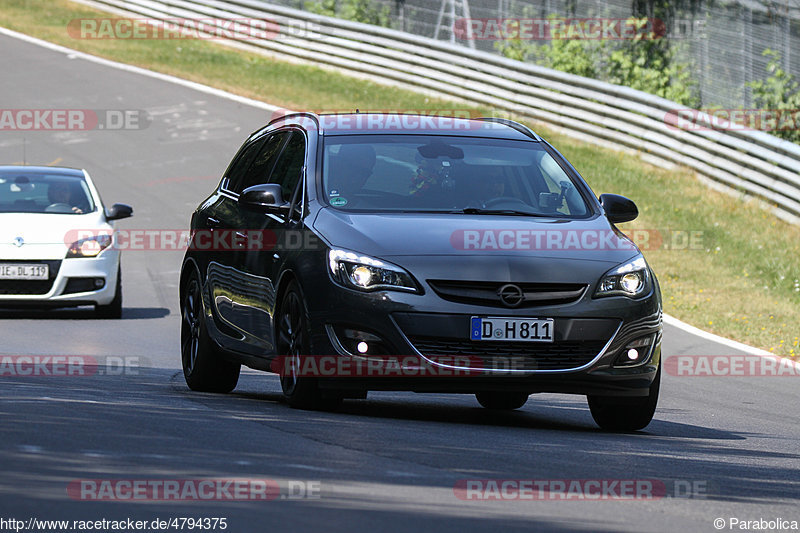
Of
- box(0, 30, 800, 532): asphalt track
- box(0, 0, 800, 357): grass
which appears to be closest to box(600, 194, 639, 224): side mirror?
box(0, 30, 800, 532): asphalt track

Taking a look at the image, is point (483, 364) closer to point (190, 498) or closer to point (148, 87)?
point (190, 498)

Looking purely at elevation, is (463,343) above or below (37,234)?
above

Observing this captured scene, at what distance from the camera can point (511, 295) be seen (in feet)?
27.5

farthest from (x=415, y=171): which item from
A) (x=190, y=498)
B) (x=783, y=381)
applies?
(x=783, y=381)

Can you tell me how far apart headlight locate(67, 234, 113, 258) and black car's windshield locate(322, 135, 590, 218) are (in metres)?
7.83

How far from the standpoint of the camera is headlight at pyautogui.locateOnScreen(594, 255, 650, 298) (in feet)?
28.3

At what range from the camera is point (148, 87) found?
103 ft

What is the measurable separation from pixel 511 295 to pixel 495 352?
32 cm

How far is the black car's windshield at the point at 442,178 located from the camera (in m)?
9.26

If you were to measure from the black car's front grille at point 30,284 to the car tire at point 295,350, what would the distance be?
8.03m

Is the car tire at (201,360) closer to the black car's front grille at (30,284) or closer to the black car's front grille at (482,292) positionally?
the black car's front grille at (482,292)

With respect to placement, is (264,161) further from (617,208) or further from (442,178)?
(617,208)

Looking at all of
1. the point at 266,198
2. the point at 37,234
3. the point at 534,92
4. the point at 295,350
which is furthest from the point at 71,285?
the point at 534,92

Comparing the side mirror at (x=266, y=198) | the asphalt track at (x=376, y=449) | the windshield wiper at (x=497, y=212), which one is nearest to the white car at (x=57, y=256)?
the asphalt track at (x=376, y=449)
